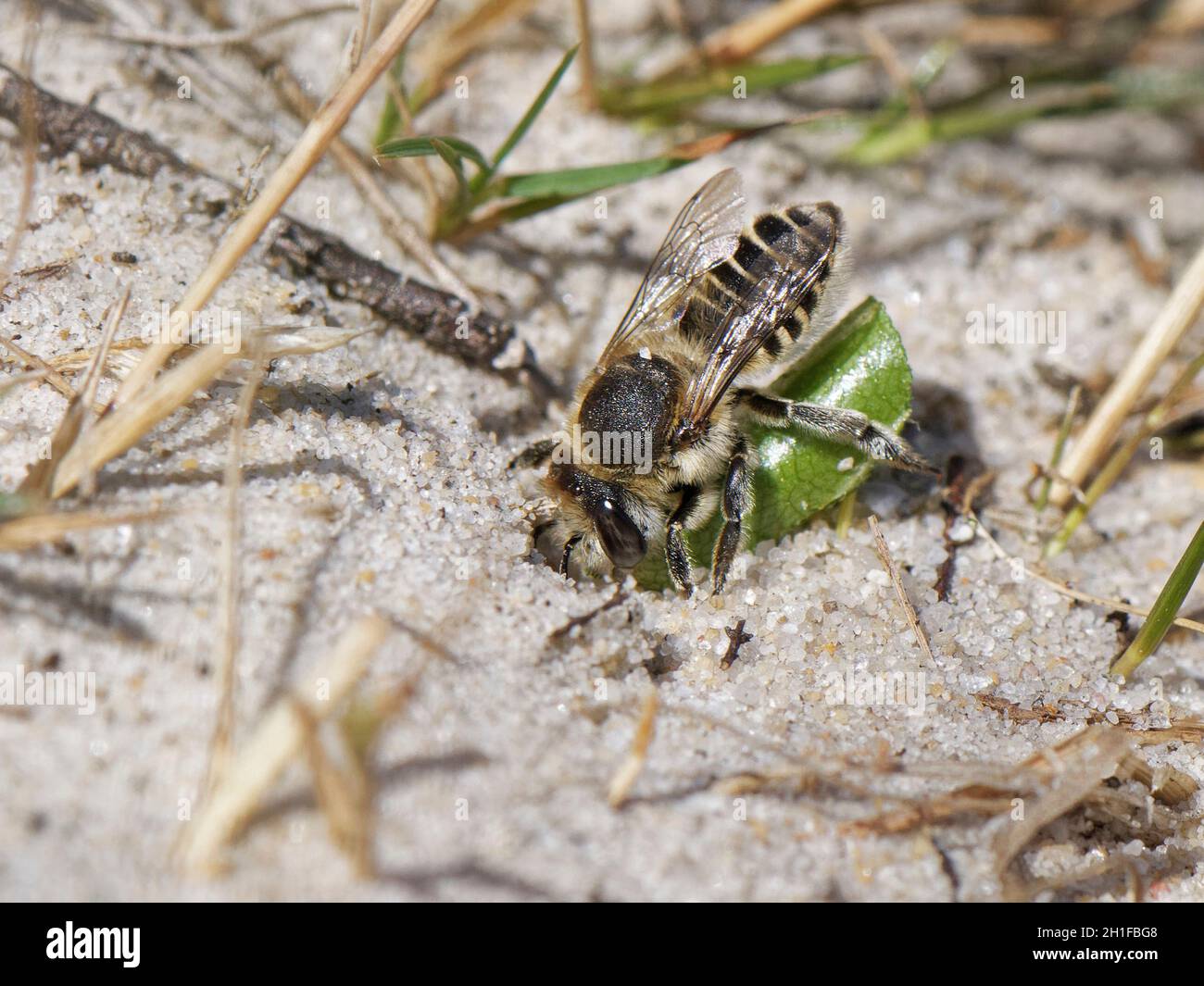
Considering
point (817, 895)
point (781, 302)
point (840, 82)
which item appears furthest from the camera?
point (840, 82)

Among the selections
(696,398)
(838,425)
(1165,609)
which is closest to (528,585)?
(696,398)

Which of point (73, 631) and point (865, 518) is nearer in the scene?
point (73, 631)

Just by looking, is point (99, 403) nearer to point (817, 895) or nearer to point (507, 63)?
point (817, 895)

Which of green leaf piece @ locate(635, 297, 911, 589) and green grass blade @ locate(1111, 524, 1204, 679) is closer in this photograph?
green grass blade @ locate(1111, 524, 1204, 679)

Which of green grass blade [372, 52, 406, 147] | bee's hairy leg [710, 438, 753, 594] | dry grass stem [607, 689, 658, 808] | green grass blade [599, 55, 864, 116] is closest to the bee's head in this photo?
bee's hairy leg [710, 438, 753, 594]

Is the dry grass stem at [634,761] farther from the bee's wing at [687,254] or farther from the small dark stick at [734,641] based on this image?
the bee's wing at [687,254]

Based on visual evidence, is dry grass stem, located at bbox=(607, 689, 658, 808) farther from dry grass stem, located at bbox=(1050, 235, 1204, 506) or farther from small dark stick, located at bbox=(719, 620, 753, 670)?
dry grass stem, located at bbox=(1050, 235, 1204, 506)
